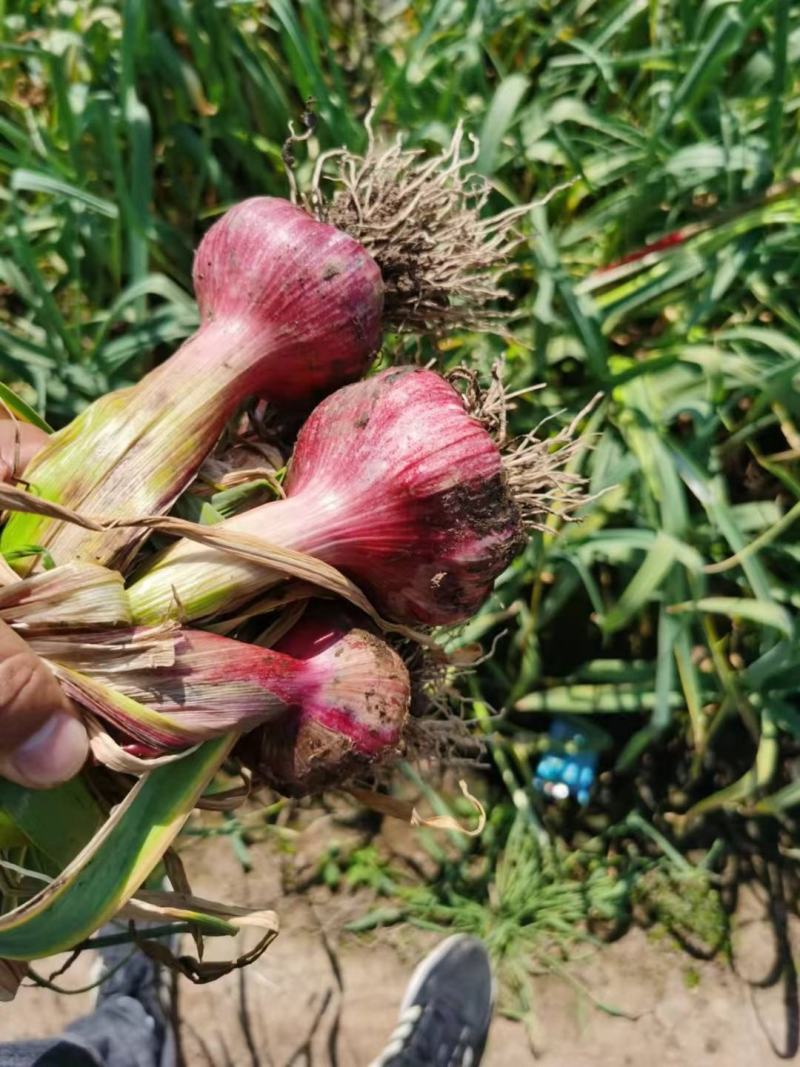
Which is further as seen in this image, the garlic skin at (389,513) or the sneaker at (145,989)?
the sneaker at (145,989)

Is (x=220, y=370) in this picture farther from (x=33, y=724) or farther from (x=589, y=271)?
(x=589, y=271)

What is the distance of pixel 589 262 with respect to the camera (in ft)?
4.86

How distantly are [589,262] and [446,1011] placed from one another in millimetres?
1278

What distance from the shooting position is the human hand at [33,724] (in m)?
0.69

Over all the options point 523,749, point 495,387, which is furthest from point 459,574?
point 523,749

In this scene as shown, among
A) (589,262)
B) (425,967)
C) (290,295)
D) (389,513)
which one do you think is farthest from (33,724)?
(589,262)

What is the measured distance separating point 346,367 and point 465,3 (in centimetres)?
88

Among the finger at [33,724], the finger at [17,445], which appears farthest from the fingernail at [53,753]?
the finger at [17,445]

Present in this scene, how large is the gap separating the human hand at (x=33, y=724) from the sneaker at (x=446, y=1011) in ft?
3.17

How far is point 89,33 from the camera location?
4.61ft

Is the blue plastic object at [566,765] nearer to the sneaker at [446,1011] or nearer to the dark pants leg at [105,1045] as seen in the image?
the sneaker at [446,1011]

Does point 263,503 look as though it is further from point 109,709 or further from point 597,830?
point 597,830

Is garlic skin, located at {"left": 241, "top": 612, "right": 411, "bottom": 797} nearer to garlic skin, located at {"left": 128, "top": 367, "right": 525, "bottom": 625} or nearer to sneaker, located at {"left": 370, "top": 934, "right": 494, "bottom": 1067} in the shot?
garlic skin, located at {"left": 128, "top": 367, "right": 525, "bottom": 625}

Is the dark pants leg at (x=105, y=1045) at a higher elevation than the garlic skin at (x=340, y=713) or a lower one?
lower
